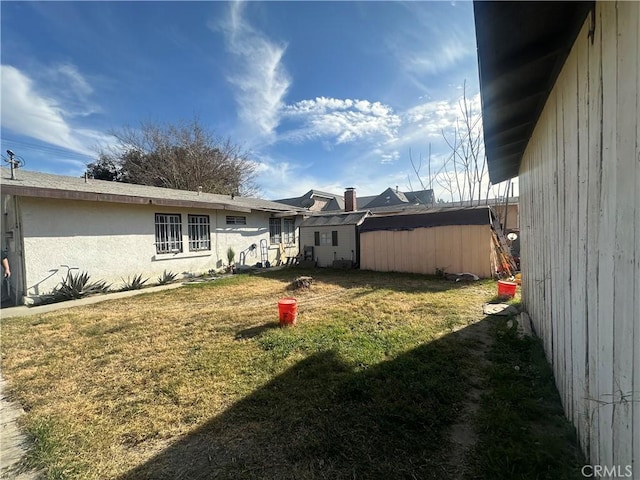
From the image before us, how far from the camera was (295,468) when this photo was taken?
188 centimetres

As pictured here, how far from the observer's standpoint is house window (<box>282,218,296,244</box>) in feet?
50.4

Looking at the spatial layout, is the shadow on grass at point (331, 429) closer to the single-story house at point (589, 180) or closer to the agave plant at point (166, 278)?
the single-story house at point (589, 180)

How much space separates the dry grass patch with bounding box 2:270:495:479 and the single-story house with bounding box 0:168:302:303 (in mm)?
2379

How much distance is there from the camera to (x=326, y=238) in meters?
13.2

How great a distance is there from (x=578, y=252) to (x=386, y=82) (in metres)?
8.43

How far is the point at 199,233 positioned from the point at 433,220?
9206 mm

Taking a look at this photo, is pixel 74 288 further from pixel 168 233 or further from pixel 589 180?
pixel 589 180

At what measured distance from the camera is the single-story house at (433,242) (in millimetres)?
8930

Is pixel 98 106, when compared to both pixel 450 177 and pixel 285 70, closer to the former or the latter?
pixel 285 70

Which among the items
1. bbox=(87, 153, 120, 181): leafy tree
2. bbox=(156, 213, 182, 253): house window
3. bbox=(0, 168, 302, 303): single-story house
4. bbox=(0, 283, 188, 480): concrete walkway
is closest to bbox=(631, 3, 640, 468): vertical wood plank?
bbox=(0, 283, 188, 480): concrete walkway

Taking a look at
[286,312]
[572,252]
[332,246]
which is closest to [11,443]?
[286,312]

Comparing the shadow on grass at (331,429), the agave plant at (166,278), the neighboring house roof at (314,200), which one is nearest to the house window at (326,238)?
the agave plant at (166,278)

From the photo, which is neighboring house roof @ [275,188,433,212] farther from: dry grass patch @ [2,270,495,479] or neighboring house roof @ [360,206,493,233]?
dry grass patch @ [2,270,495,479]

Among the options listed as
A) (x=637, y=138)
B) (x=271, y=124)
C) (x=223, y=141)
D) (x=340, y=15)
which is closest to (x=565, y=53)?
(x=637, y=138)
